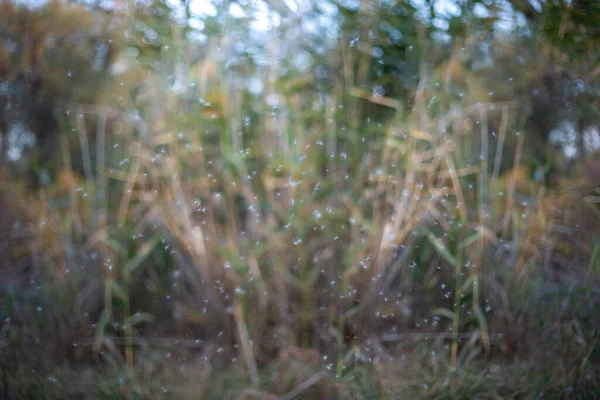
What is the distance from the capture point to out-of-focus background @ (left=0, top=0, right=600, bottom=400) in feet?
4.00

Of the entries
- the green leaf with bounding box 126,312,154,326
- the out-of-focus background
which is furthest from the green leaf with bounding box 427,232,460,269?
the green leaf with bounding box 126,312,154,326

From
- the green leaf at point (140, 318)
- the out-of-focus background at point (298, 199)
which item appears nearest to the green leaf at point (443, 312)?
the out-of-focus background at point (298, 199)

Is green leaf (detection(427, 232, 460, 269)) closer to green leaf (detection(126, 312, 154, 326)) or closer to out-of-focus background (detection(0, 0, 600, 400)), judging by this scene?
out-of-focus background (detection(0, 0, 600, 400))

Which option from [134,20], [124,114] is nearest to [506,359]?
[124,114]

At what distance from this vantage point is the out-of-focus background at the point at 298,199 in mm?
1221

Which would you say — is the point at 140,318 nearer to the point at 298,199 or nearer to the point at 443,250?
the point at 298,199

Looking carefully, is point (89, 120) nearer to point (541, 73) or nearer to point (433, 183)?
point (433, 183)

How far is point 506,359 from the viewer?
1.25 m

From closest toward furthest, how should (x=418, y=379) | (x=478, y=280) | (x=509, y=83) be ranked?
1. (x=418, y=379)
2. (x=478, y=280)
3. (x=509, y=83)

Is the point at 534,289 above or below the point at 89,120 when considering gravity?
below

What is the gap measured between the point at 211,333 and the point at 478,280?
0.62 meters

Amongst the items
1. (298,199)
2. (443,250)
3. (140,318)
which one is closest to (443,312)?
(443,250)

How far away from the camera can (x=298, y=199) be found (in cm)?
124

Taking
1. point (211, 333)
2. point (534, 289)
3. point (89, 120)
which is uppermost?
point (89, 120)
